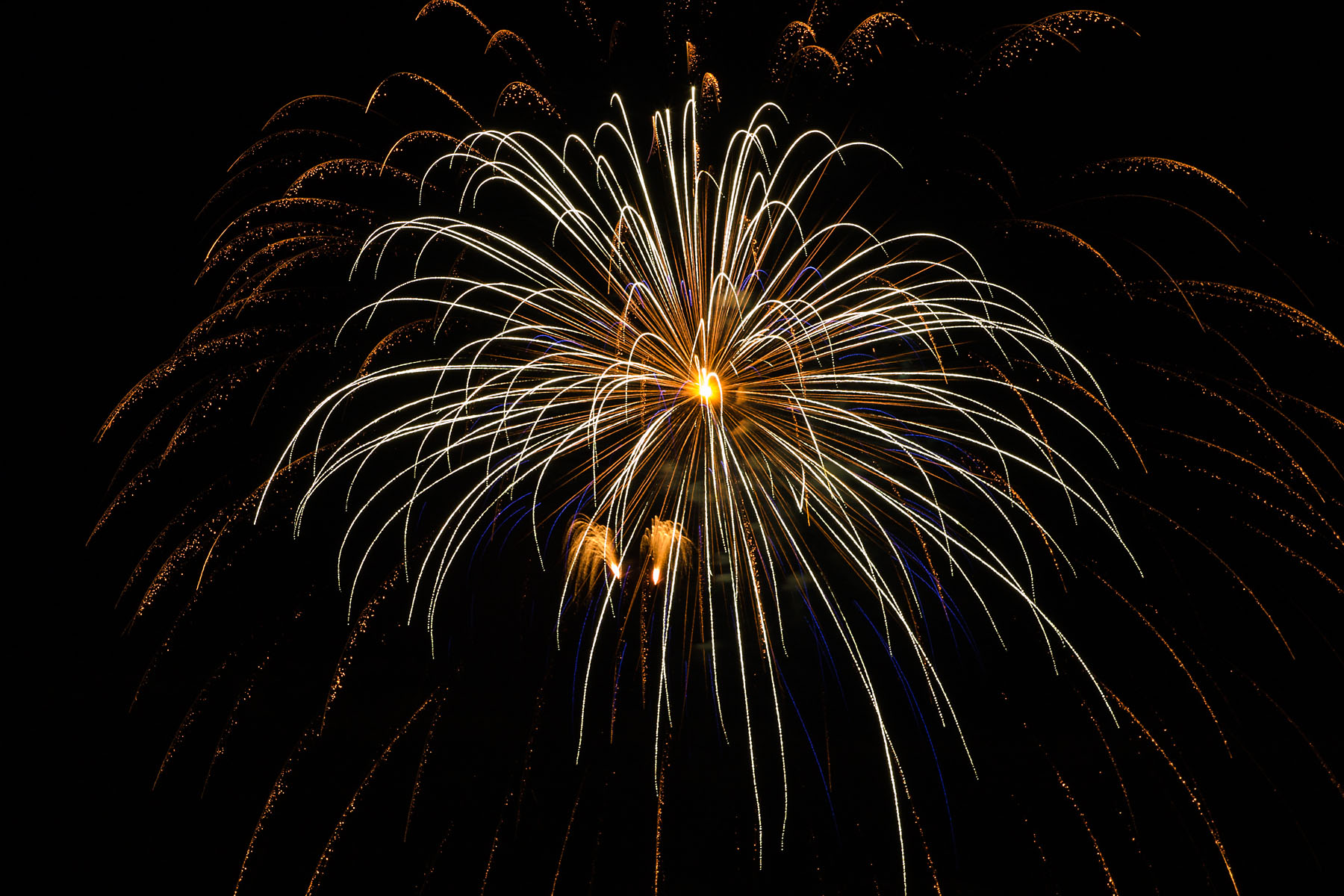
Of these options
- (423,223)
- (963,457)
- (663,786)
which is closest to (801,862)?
(663,786)

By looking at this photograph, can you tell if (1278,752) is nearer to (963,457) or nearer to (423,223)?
(963,457)

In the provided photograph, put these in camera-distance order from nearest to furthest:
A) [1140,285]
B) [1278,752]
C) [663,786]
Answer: [1140,285], [1278,752], [663,786]

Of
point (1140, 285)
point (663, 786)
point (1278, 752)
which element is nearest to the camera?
point (1140, 285)

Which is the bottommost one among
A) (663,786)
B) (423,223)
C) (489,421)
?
(663,786)

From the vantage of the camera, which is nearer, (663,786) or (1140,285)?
(1140,285)

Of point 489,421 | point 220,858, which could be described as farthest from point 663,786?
point 220,858

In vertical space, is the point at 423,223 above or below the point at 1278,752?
above

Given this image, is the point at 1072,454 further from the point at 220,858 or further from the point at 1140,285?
the point at 220,858
